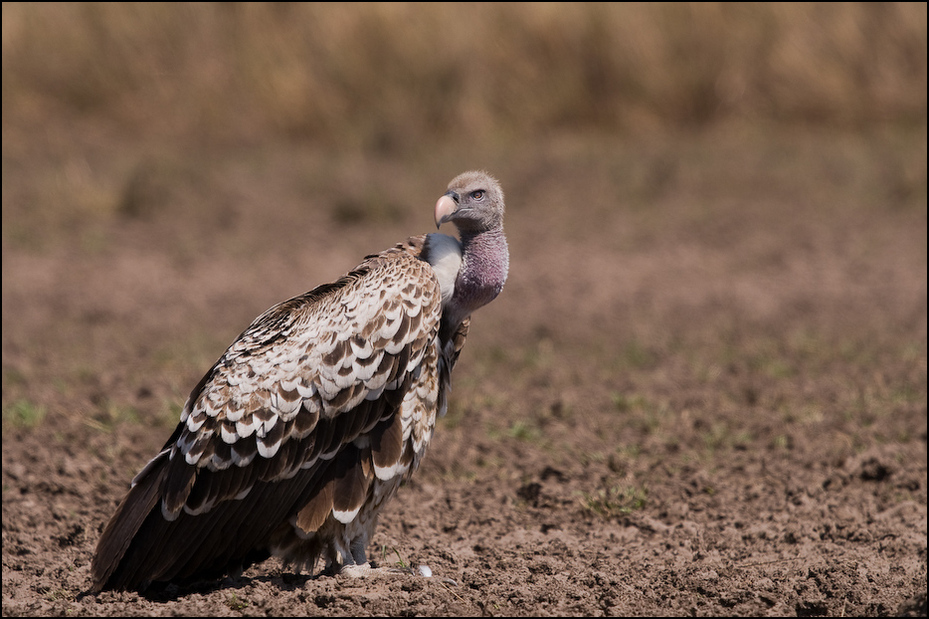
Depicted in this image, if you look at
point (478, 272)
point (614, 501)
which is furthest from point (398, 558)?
point (478, 272)

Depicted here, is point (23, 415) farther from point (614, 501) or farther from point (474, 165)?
point (474, 165)

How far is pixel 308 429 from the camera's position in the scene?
4148mm

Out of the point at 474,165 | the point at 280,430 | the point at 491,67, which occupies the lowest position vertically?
the point at 280,430

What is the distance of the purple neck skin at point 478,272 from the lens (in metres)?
4.38

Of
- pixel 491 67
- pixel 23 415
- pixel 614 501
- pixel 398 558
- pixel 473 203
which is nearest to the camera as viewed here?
pixel 473 203

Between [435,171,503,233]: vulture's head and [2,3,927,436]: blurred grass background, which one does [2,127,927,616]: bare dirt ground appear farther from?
[435,171,503,233]: vulture's head

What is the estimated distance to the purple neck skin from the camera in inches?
172

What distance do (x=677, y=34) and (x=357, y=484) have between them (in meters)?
11.3

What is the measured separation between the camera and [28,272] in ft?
33.3

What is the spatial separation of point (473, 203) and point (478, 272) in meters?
0.29

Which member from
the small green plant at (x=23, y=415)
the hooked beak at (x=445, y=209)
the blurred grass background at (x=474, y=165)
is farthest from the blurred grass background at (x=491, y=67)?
the hooked beak at (x=445, y=209)

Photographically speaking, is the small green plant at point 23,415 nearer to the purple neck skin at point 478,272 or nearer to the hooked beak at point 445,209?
the purple neck skin at point 478,272

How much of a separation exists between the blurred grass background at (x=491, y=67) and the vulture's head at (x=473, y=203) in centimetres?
948

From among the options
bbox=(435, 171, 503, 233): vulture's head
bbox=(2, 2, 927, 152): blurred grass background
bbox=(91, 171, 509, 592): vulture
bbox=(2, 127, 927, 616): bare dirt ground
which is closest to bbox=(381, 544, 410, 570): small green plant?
bbox=(2, 127, 927, 616): bare dirt ground
